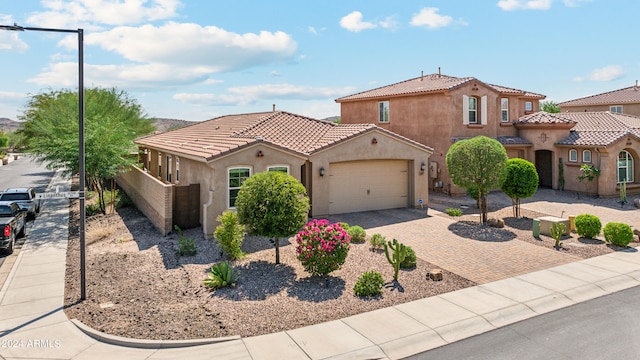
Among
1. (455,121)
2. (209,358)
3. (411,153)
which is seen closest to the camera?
(209,358)

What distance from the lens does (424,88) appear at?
27.3m

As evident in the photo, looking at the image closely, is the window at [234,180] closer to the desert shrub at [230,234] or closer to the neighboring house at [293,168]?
the neighboring house at [293,168]

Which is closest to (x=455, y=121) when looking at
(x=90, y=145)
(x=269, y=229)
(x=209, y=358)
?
(x=269, y=229)

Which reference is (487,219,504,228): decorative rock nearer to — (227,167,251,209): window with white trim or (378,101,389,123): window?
(227,167,251,209): window with white trim

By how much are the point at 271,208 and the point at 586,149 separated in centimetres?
2231

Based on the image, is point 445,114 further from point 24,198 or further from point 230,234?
point 24,198

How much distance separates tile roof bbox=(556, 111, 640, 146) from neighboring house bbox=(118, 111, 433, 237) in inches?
446

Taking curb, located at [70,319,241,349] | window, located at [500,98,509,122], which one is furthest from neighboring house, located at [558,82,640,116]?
curb, located at [70,319,241,349]

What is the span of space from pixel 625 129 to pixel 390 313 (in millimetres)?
24766

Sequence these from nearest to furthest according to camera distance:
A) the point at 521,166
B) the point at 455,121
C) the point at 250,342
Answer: the point at 250,342
the point at 521,166
the point at 455,121

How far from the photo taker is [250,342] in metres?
8.23

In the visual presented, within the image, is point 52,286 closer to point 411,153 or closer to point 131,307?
point 131,307

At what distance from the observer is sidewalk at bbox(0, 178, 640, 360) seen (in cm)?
796

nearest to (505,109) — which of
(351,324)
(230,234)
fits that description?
(230,234)
